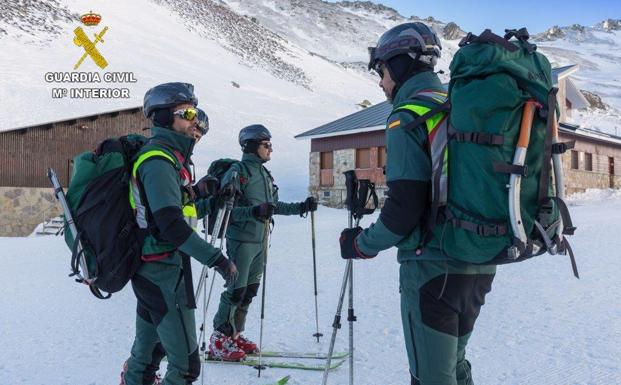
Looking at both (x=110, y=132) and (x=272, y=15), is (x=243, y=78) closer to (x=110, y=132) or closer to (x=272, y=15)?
(x=110, y=132)

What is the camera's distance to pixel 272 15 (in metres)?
125

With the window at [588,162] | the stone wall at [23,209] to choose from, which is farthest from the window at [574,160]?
the stone wall at [23,209]

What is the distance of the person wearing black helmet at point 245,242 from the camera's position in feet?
16.9

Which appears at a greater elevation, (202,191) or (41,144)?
(41,144)

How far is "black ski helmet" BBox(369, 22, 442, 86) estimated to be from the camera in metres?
2.65

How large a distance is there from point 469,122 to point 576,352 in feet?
11.3

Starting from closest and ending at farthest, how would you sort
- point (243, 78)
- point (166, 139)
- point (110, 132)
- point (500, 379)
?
point (166, 139)
point (500, 379)
point (110, 132)
point (243, 78)

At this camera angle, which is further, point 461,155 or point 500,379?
point 500,379

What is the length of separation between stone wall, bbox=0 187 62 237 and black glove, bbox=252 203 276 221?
21289 mm

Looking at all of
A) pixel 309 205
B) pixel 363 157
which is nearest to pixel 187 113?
pixel 309 205

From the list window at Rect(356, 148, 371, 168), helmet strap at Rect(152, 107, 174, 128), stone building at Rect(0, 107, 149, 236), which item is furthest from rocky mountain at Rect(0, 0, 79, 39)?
helmet strap at Rect(152, 107, 174, 128)

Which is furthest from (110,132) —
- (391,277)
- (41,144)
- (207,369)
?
(207,369)

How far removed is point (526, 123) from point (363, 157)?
23.2m

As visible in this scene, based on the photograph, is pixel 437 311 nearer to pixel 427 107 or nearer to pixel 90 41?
pixel 427 107
